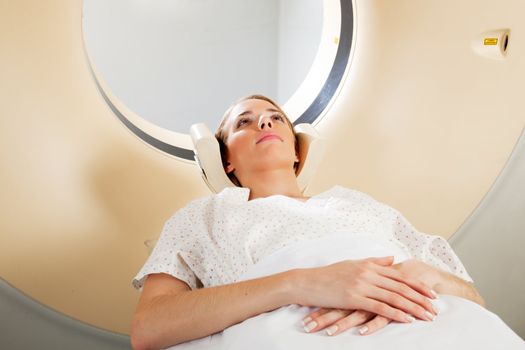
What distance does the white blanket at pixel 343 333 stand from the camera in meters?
0.97

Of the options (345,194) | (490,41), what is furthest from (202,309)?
(490,41)

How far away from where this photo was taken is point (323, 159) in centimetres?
203

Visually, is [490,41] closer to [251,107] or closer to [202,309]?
[251,107]

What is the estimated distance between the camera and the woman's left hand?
1035 millimetres

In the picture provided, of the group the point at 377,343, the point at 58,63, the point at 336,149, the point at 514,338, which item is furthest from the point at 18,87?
the point at 514,338

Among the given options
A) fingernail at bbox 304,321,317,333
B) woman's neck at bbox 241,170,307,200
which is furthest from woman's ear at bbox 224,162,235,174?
fingernail at bbox 304,321,317,333

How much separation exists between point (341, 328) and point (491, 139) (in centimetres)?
117

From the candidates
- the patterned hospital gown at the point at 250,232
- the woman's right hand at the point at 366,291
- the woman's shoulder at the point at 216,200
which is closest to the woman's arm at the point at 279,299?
the woman's right hand at the point at 366,291

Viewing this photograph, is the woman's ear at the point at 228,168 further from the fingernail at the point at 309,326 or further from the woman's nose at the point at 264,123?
the fingernail at the point at 309,326

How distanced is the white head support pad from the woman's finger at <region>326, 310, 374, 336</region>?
765 millimetres

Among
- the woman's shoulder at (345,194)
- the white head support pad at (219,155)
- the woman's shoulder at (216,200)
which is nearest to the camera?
the woman's shoulder at (216,200)

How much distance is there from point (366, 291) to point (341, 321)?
0.08m

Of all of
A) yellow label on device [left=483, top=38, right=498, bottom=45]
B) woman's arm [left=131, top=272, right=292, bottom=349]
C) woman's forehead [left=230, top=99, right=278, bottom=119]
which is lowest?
woman's arm [left=131, top=272, right=292, bottom=349]

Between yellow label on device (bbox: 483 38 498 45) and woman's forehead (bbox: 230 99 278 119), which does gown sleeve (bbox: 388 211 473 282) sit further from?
yellow label on device (bbox: 483 38 498 45)
